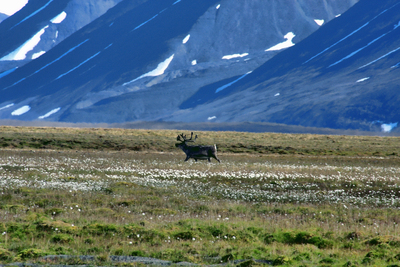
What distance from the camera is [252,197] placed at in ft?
63.2

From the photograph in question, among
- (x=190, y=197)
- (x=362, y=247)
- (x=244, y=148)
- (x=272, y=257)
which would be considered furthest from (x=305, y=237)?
(x=244, y=148)

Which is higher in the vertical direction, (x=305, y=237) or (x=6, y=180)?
(x=6, y=180)

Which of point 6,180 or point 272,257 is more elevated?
point 6,180

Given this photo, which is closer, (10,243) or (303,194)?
(10,243)

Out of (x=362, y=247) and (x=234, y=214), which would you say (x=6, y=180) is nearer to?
(x=234, y=214)

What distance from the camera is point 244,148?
60.8 metres

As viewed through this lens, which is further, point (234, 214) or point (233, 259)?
point (234, 214)

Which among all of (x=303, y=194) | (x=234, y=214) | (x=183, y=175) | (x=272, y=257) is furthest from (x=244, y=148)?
(x=272, y=257)

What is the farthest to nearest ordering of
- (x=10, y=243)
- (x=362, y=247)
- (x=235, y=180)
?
(x=235, y=180) < (x=362, y=247) < (x=10, y=243)

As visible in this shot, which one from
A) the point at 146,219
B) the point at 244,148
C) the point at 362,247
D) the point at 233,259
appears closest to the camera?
the point at 233,259

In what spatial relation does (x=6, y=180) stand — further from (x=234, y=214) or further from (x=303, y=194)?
(x=303, y=194)

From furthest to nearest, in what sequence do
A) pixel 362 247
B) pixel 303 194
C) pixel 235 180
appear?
pixel 235 180 < pixel 303 194 < pixel 362 247

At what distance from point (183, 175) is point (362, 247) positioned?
1538cm

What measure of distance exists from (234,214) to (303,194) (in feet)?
21.1
